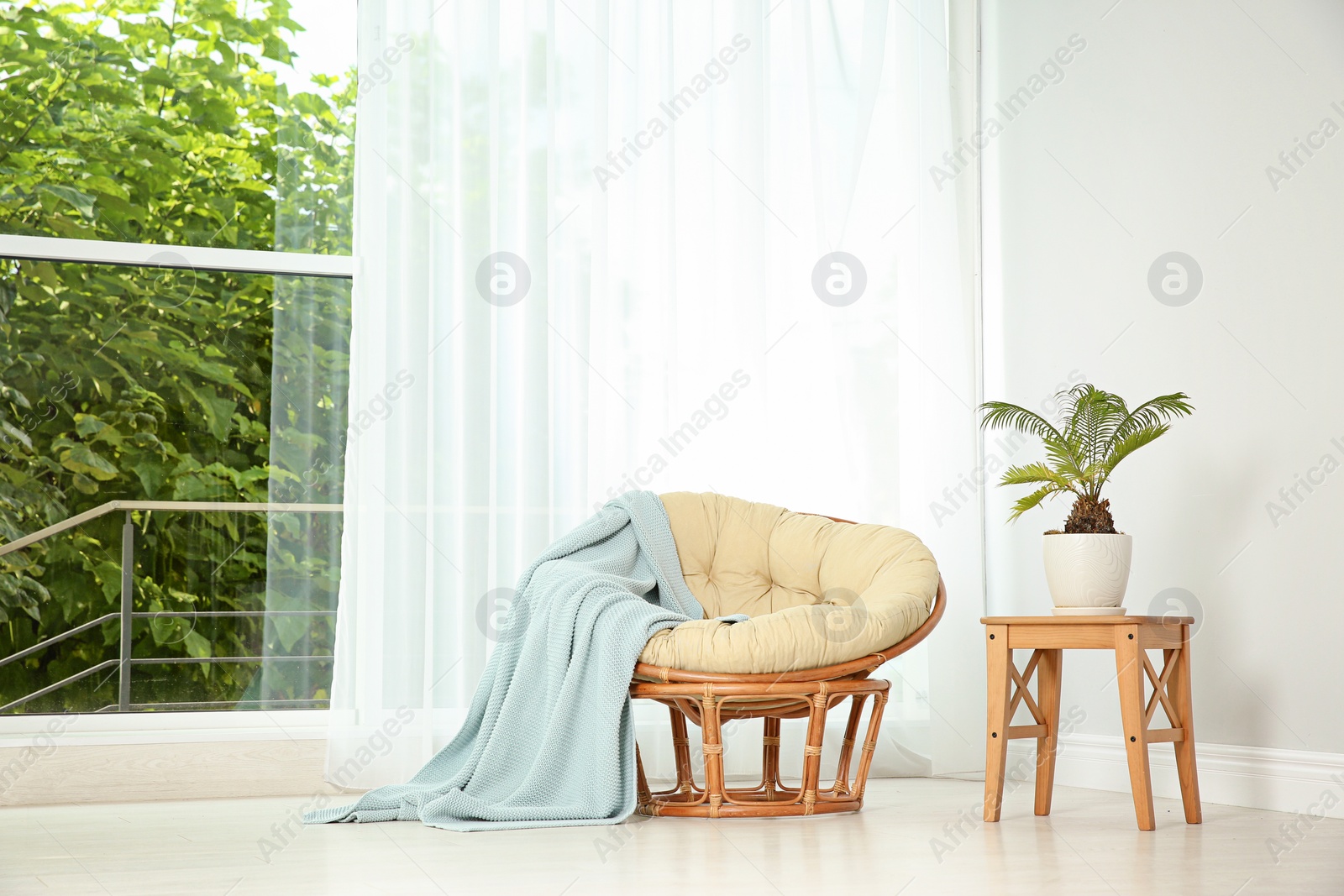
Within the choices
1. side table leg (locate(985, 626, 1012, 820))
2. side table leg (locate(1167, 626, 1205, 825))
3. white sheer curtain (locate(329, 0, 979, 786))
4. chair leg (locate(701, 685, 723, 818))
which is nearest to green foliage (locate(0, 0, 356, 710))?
white sheer curtain (locate(329, 0, 979, 786))

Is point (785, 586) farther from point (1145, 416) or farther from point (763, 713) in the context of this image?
point (1145, 416)

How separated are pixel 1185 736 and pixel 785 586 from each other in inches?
40.5

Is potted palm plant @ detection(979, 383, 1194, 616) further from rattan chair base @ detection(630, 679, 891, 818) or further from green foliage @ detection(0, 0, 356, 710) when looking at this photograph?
green foliage @ detection(0, 0, 356, 710)

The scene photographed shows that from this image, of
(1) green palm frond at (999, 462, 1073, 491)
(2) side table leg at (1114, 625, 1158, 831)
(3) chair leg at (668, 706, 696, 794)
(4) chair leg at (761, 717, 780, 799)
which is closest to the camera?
(2) side table leg at (1114, 625, 1158, 831)

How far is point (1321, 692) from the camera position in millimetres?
2744

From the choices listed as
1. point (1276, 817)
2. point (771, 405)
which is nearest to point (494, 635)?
point (771, 405)

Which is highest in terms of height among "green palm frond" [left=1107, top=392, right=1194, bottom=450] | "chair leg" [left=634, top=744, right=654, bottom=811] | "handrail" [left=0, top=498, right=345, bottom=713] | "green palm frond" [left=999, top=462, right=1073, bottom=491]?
"green palm frond" [left=1107, top=392, right=1194, bottom=450]

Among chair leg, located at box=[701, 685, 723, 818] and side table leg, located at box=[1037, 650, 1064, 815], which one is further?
side table leg, located at box=[1037, 650, 1064, 815]

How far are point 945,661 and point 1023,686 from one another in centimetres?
97

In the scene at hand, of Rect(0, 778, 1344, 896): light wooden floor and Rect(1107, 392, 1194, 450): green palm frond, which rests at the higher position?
Rect(1107, 392, 1194, 450): green palm frond

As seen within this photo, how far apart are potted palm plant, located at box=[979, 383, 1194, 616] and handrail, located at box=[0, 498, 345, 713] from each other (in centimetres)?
187

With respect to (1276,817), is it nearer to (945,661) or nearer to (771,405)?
(945,661)

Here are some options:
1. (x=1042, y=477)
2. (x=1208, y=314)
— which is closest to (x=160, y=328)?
(x=1042, y=477)

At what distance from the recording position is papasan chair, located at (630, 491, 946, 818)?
2.63 meters
